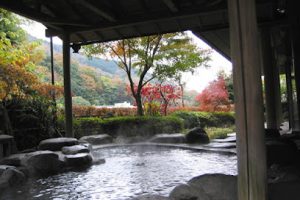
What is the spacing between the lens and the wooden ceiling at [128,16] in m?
7.84

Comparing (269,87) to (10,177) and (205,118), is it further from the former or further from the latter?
(10,177)

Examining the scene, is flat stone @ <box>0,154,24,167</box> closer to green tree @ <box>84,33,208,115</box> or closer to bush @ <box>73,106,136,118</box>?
bush @ <box>73,106,136,118</box>

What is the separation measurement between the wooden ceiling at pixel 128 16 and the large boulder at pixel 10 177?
10.8 ft

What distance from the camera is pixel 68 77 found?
30.7 feet

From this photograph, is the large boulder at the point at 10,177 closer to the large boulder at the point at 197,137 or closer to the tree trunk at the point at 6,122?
the tree trunk at the point at 6,122

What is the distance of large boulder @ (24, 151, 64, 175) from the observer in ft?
23.0

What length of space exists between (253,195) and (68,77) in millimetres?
7055

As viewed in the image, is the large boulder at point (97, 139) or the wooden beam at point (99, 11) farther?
the large boulder at point (97, 139)

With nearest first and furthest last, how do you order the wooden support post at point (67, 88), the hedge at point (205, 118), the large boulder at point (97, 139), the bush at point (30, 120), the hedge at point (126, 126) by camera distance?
the wooden support post at point (67, 88)
the bush at point (30, 120)
the large boulder at point (97, 139)
the hedge at point (126, 126)
the hedge at point (205, 118)

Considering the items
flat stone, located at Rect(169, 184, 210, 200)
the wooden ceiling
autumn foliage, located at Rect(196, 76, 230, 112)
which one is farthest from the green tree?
flat stone, located at Rect(169, 184, 210, 200)

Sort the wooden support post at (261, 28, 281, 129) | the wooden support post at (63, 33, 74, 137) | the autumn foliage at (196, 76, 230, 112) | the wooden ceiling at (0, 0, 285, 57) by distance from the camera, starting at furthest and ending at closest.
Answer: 1. the autumn foliage at (196, 76, 230, 112)
2. the wooden support post at (261, 28, 281, 129)
3. the wooden support post at (63, 33, 74, 137)
4. the wooden ceiling at (0, 0, 285, 57)

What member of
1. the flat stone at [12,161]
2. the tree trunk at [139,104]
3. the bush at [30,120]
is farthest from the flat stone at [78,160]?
the tree trunk at [139,104]

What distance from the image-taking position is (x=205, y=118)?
1727 cm

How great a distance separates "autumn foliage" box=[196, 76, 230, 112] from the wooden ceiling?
1080 cm
